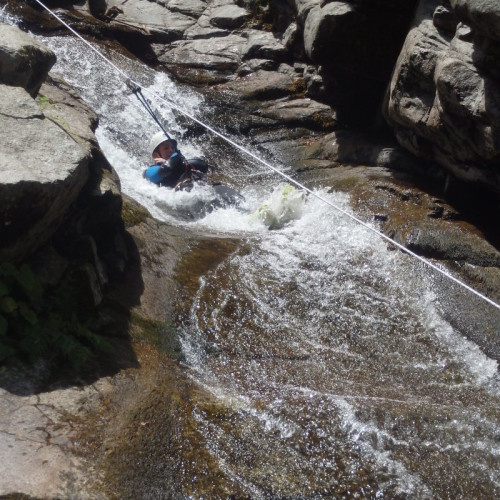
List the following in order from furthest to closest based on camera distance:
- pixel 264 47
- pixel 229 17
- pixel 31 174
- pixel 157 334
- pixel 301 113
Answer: pixel 229 17 → pixel 264 47 → pixel 301 113 → pixel 157 334 → pixel 31 174

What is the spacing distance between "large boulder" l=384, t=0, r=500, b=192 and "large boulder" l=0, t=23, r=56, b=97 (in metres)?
4.24

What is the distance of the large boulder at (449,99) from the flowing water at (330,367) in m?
1.37

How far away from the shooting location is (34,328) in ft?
13.6

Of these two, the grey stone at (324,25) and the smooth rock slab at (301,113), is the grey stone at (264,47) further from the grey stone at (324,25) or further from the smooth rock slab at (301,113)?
the grey stone at (324,25)

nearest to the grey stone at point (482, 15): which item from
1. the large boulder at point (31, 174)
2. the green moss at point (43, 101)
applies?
the large boulder at point (31, 174)

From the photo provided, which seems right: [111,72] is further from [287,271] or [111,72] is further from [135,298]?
[135,298]

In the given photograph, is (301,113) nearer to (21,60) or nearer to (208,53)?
(208,53)

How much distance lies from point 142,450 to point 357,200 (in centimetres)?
569

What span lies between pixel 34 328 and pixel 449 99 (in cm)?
516

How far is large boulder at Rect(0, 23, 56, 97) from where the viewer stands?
566 centimetres

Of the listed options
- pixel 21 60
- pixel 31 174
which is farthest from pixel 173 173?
pixel 31 174

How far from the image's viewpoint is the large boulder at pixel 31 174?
13.6ft

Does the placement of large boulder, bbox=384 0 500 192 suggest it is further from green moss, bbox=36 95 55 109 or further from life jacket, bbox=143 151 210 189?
green moss, bbox=36 95 55 109

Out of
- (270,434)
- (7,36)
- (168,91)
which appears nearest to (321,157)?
(168,91)
